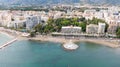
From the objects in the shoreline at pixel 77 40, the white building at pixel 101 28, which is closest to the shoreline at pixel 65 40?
the shoreline at pixel 77 40

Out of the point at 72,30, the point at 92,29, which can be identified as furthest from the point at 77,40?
the point at 92,29

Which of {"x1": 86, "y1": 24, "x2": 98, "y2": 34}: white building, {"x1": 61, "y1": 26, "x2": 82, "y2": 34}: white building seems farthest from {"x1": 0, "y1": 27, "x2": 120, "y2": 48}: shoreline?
{"x1": 86, "y1": 24, "x2": 98, "y2": 34}: white building

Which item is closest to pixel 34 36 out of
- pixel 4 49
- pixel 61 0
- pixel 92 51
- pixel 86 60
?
pixel 4 49

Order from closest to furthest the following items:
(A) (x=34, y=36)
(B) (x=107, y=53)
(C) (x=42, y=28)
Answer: (B) (x=107, y=53), (A) (x=34, y=36), (C) (x=42, y=28)

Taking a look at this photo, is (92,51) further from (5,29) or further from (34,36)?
(5,29)

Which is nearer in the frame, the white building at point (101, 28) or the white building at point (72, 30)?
the white building at point (101, 28)

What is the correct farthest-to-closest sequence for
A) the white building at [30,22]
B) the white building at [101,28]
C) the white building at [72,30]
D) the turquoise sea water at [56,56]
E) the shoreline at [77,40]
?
the white building at [30,22]
the white building at [72,30]
the white building at [101,28]
the shoreline at [77,40]
the turquoise sea water at [56,56]

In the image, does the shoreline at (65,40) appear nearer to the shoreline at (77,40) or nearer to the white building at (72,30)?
the shoreline at (77,40)

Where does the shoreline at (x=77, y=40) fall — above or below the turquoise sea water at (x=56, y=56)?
above

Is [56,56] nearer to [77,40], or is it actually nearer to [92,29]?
[77,40]
